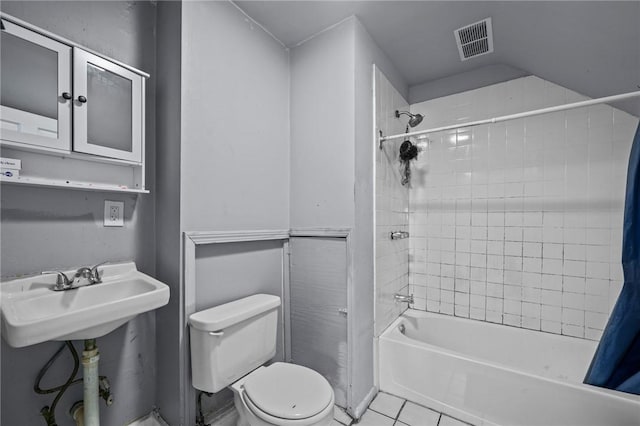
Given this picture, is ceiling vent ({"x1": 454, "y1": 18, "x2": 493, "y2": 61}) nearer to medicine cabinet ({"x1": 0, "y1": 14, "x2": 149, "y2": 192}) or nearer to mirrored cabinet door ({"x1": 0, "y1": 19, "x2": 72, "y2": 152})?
medicine cabinet ({"x1": 0, "y1": 14, "x2": 149, "y2": 192})

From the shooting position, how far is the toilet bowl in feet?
3.59

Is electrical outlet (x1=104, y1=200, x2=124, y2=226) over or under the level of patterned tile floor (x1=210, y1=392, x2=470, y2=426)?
over

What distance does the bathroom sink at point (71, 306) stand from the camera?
812 mm

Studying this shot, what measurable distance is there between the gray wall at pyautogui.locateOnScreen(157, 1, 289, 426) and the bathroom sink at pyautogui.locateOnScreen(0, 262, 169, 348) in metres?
0.21

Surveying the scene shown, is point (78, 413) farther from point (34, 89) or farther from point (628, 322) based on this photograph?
point (628, 322)

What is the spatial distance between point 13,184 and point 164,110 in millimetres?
678

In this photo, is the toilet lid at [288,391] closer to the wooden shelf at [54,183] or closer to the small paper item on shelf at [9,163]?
the wooden shelf at [54,183]

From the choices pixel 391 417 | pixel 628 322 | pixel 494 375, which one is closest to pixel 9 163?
pixel 391 417

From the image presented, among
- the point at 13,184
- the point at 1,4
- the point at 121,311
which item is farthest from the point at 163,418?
the point at 1,4

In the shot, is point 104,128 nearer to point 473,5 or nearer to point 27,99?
point 27,99

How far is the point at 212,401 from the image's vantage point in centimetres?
147

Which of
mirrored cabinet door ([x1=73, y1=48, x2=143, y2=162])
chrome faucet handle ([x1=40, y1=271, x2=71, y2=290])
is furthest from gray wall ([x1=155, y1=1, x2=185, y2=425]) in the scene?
chrome faucet handle ([x1=40, y1=271, x2=71, y2=290])

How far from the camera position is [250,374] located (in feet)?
4.58

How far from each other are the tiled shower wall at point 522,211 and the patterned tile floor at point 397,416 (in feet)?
2.90
